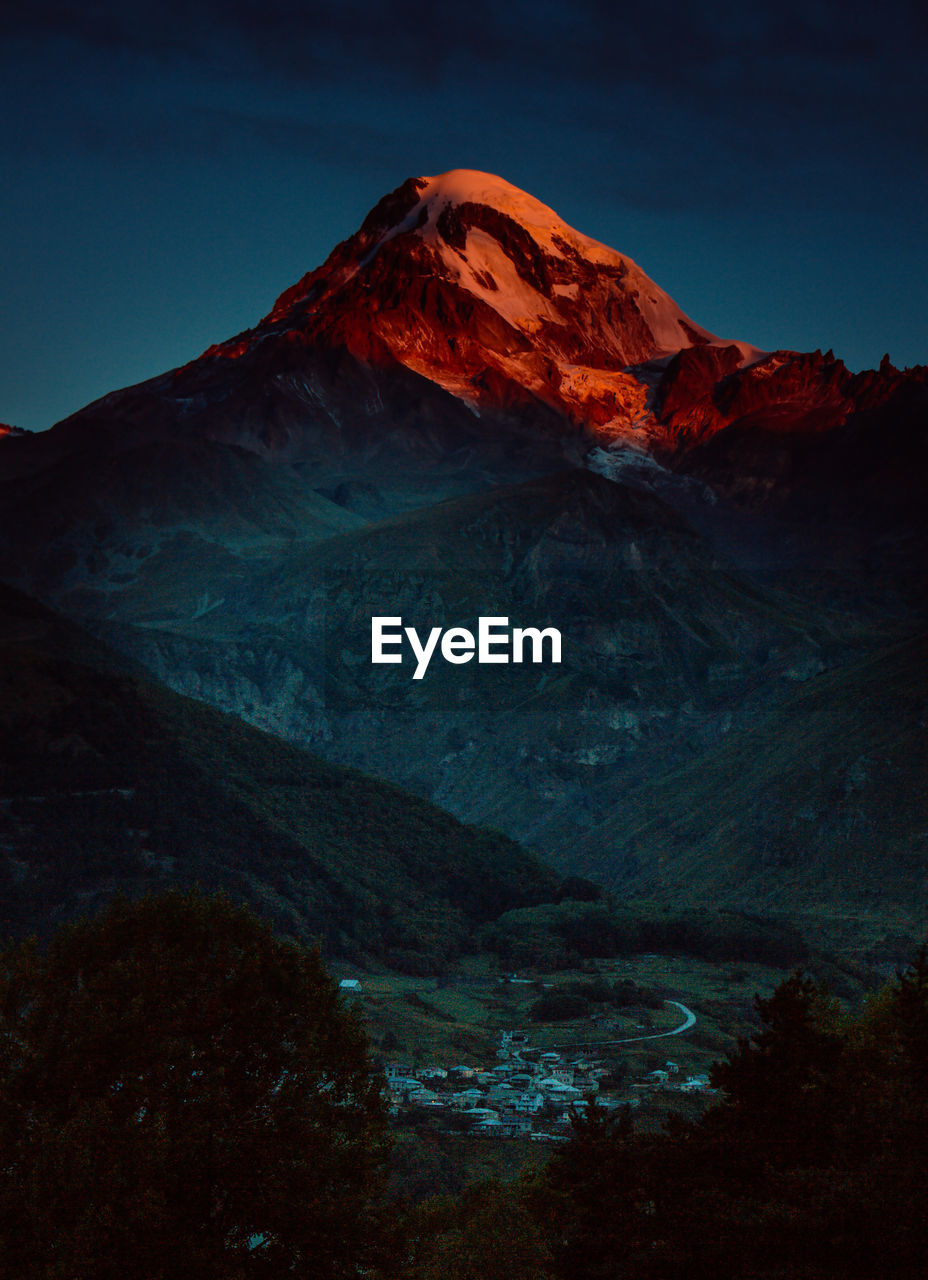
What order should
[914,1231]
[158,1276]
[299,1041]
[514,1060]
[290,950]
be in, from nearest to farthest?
[914,1231] < [158,1276] < [299,1041] < [290,950] < [514,1060]

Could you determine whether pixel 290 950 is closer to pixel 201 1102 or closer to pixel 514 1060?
pixel 201 1102

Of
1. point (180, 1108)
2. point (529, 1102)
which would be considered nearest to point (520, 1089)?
point (529, 1102)

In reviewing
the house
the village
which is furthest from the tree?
the house

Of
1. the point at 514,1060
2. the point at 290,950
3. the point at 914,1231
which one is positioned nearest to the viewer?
the point at 914,1231

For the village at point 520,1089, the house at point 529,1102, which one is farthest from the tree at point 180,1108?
the house at point 529,1102

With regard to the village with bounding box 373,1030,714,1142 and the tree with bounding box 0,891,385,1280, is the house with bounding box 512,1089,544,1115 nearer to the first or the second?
the village with bounding box 373,1030,714,1142

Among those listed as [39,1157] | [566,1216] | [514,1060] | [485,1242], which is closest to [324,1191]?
[39,1157]

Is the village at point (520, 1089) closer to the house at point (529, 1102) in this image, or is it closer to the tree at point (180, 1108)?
the house at point (529, 1102)

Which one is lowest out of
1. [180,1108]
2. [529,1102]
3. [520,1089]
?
[520,1089]

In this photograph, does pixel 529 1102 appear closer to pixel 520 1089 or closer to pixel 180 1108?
pixel 520 1089
